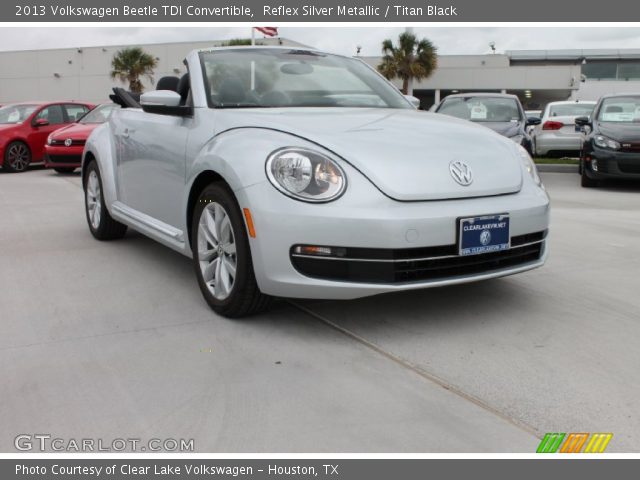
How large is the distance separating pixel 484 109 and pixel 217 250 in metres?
8.52

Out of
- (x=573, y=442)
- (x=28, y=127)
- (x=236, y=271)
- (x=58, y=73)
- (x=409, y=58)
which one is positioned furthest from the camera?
(x=58, y=73)

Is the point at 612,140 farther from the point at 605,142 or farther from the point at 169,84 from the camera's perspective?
the point at 169,84

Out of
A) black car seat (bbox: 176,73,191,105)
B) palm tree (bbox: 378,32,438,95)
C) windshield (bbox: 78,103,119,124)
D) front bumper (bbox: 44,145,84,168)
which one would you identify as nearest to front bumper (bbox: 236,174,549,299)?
black car seat (bbox: 176,73,191,105)

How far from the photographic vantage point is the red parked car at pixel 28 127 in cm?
1335

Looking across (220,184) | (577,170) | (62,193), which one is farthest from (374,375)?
(577,170)

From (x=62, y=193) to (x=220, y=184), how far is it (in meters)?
6.44

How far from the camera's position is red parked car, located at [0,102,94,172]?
1335 centimetres

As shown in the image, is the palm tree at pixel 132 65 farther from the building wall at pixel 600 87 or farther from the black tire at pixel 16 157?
the building wall at pixel 600 87

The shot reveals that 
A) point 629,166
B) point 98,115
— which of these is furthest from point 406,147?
point 98,115

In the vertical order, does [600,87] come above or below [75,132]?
below

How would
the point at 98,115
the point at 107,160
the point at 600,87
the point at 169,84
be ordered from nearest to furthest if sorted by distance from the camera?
the point at 169,84
the point at 107,160
the point at 98,115
the point at 600,87

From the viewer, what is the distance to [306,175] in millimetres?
3184

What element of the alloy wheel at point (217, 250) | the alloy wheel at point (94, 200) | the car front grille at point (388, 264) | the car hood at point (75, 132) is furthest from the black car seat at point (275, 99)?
the car hood at point (75, 132)

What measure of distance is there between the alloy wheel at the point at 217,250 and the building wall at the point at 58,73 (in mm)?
43050
